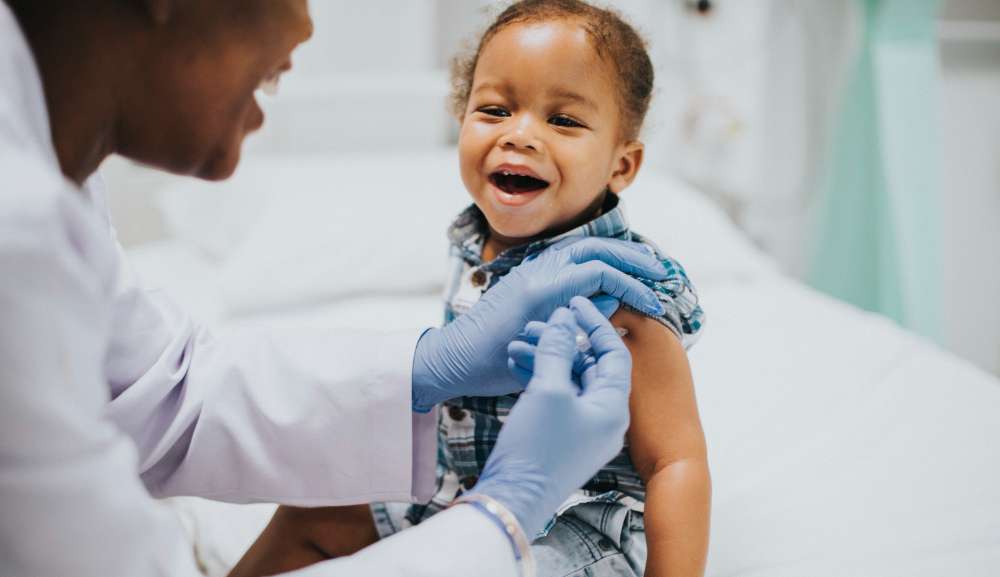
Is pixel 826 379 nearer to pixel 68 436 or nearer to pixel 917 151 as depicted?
pixel 917 151

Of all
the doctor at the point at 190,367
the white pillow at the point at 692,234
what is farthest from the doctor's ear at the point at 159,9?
the white pillow at the point at 692,234

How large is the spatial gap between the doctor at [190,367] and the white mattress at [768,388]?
269 millimetres

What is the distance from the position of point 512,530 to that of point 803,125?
2067mm

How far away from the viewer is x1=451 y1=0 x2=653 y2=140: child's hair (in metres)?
0.93

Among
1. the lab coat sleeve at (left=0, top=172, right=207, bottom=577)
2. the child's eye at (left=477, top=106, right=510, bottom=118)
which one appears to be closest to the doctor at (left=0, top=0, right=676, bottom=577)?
the lab coat sleeve at (left=0, top=172, right=207, bottom=577)

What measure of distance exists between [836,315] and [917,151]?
0.68 metres

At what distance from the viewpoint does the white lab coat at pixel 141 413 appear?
1.64 feet

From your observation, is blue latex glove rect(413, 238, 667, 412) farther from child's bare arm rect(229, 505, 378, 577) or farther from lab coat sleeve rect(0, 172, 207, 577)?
lab coat sleeve rect(0, 172, 207, 577)

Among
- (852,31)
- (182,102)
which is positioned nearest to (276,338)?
(182,102)

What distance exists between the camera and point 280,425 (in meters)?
0.88

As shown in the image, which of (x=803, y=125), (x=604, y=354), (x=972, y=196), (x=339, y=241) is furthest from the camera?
(x=803, y=125)

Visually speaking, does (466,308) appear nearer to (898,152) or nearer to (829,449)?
(829,449)

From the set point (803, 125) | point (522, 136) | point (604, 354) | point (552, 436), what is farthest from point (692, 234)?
point (552, 436)

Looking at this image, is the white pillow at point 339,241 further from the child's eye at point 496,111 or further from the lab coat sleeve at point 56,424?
the lab coat sleeve at point 56,424
